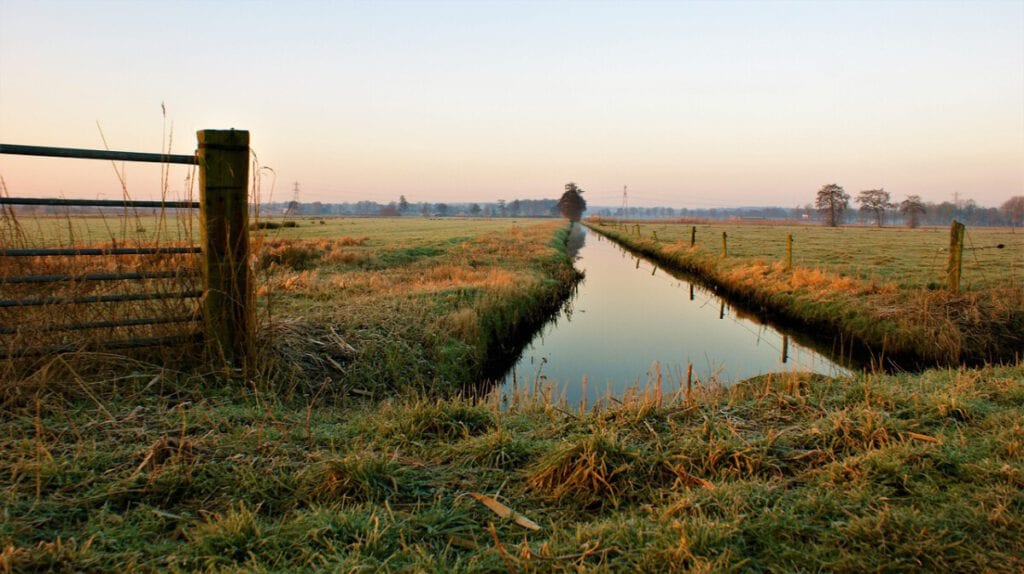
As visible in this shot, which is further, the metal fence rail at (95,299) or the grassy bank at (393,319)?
the grassy bank at (393,319)

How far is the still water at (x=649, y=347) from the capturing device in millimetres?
9828

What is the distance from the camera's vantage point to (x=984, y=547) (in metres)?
2.75

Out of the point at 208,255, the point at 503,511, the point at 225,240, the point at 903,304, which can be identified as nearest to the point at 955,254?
the point at 903,304

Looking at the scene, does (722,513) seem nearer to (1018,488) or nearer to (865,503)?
(865,503)

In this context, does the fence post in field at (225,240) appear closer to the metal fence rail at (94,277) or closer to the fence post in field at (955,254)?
the metal fence rail at (94,277)

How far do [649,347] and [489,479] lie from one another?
9.54 metres

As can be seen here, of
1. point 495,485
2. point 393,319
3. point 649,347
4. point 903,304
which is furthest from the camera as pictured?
point 649,347

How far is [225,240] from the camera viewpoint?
5059 millimetres

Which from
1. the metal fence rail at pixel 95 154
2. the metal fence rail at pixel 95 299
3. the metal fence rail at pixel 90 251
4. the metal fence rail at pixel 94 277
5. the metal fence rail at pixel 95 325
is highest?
the metal fence rail at pixel 95 154

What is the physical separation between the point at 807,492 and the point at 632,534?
122 cm


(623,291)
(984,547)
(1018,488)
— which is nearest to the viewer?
(984,547)

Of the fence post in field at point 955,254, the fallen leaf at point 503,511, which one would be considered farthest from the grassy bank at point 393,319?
the fence post in field at point 955,254

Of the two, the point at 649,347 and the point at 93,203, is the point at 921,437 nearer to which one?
the point at 93,203

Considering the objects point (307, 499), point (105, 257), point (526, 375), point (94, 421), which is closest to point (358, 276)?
point (526, 375)
